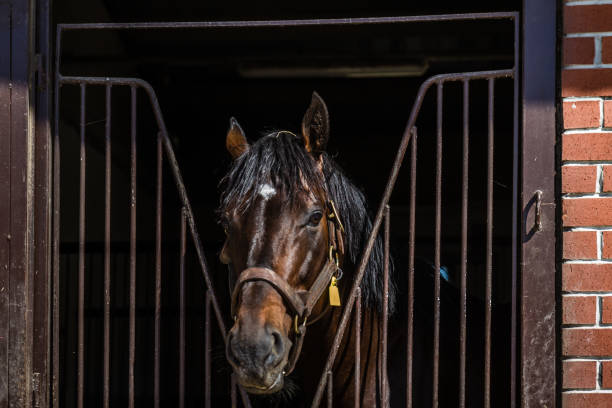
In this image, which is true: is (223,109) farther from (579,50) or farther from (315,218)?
(579,50)

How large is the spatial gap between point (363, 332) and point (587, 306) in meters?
0.82

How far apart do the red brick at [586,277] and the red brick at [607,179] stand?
26 centimetres

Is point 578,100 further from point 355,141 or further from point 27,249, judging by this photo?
point 355,141

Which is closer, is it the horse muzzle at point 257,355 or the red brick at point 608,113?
the horse muzzle at point 257,355

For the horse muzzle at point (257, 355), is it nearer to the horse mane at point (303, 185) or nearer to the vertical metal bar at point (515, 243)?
the horse mane at point (303, 185)

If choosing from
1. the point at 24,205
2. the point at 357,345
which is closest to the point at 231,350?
the point at 357,345

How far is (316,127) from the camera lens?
2.26 metres

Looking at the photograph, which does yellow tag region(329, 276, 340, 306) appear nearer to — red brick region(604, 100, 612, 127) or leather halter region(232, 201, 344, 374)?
leather halter region(232, 201, 344, 374)

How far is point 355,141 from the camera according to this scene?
28.6 feet

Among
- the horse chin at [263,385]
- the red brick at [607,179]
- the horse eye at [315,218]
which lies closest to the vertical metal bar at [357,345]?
the horse eye at [315,218]

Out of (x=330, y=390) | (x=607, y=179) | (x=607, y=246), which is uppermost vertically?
(x=607, y=179)

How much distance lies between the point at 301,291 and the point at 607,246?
1045mm

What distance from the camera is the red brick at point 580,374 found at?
81.2 inches

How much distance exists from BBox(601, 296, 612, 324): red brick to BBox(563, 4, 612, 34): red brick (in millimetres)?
921
